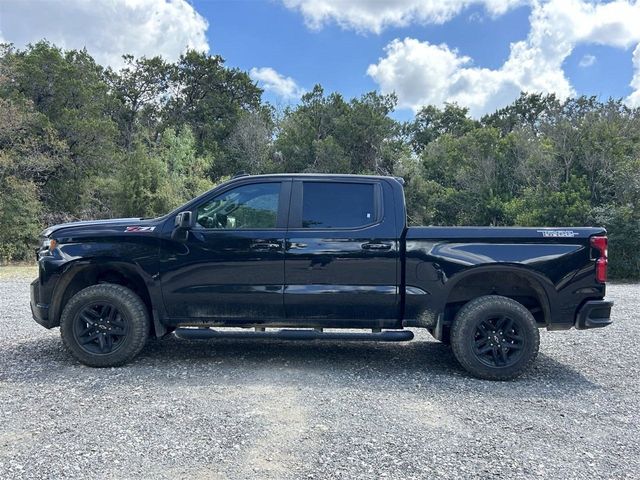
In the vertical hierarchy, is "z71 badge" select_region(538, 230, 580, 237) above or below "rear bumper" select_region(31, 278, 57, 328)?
above

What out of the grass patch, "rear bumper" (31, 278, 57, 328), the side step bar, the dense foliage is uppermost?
the dense foliage

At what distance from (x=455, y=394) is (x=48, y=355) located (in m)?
4.36

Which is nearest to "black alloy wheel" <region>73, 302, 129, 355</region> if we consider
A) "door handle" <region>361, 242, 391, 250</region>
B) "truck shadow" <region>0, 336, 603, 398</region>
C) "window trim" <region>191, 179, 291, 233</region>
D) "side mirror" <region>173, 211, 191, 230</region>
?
"truck shadow" <region>0, 336, 603, 398</region>

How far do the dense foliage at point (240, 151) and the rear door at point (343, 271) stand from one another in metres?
12.8

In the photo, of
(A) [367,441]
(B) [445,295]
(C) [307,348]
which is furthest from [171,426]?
(B) [445,295]

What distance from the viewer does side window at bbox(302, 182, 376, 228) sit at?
5.06 meters

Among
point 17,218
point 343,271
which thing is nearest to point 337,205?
point 343,271

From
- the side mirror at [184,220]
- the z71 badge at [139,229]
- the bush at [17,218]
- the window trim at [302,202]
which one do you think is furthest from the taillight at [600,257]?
the bush at [17,218]

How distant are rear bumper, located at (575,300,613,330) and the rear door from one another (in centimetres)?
182

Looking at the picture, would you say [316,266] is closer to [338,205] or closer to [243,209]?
[338,205]

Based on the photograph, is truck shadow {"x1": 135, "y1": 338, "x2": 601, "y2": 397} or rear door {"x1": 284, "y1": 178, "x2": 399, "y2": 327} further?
rear door {"x1": 284, "y1": 178, "x2": 399, "y2": 327}

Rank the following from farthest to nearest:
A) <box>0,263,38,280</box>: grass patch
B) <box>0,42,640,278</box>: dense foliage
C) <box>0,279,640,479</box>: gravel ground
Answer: <box>0,42,640,278</box>: dense foliage
<box>0,263,38,280</box>: grass patch
<box>0,279,640,479</box>: gravel ground

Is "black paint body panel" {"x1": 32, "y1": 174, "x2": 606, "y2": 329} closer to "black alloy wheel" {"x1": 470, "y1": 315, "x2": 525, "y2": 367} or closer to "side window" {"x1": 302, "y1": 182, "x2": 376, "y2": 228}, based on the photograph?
"side window" {"x1": 302, "y1": 182, "x2": 376, "y2": 228}

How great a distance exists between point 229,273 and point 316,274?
2.90ft
